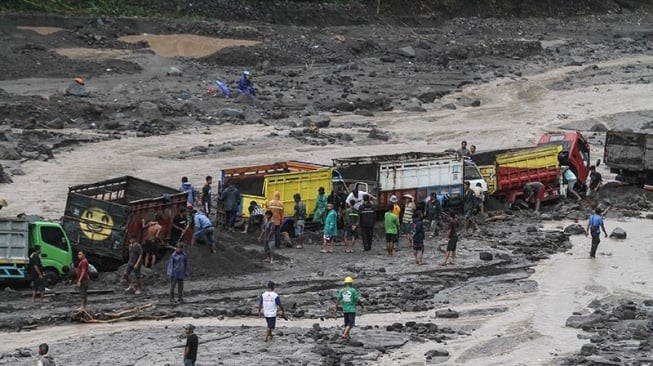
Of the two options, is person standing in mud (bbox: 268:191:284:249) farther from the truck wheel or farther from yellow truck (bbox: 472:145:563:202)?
yellow truck (bbox: 472:145:563:202)

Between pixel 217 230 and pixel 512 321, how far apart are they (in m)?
8.80

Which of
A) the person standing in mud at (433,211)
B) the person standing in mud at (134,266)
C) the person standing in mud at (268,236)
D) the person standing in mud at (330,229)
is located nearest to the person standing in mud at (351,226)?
the person standing in mud at (330,229)

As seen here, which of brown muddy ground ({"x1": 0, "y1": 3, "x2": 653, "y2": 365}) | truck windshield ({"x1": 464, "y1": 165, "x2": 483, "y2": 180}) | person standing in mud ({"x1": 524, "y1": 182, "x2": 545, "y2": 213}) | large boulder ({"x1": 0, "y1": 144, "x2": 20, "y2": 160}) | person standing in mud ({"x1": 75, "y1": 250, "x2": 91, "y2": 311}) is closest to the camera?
brown muddy ground ({"x1": 0, "y1": 3, "x2": 653, "y2": 365})

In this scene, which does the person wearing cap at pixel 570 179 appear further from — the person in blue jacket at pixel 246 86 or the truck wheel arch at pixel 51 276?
the person in blue jacket at pixel 246 86

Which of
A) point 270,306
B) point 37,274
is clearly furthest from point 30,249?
point 270,306

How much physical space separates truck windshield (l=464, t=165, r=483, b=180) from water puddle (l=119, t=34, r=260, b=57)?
30.5 m

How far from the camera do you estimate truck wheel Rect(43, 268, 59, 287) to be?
27667 millimetres

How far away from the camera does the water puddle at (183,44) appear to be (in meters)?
65.5

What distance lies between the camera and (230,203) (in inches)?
1270

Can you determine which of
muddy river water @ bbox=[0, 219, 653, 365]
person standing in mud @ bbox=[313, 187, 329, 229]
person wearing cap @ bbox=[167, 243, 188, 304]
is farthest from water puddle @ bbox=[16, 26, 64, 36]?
person wearing cap @ bbox=[167, 243, 188, 304]

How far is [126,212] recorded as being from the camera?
1113 inches

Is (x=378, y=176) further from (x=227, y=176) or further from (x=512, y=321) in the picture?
(x=512, y=321)

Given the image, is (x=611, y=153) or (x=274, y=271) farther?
(x=611, y=153)

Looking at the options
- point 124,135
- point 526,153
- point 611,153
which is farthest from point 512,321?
point 124,135
